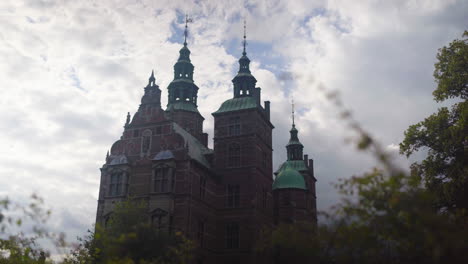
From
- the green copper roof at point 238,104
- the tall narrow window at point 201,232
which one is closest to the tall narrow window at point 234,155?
the green copper roof at point 238,104

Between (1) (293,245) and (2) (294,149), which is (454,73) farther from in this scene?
(2) (294,149)

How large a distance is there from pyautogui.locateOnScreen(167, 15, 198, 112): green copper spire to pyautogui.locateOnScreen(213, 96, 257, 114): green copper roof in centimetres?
766

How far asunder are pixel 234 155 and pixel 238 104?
20.1ft

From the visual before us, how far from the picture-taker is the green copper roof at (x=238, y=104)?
50.6m

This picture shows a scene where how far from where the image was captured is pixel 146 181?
43625mm

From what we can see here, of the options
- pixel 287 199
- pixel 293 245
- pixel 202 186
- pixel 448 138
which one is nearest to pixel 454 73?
pixel 448 138

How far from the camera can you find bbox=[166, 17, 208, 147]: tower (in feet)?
189

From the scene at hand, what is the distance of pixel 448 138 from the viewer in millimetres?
32344

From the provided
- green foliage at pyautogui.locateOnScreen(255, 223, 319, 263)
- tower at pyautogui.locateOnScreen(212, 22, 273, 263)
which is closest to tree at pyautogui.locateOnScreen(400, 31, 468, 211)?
green foliage at pyautogui.locateOnScreen(255, 223, 319, 263)

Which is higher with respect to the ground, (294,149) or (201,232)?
(294,149)

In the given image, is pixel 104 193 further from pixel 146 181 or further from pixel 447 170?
pixel 447 170

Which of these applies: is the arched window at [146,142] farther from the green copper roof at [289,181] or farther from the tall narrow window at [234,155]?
the green copper roof at [289,181]

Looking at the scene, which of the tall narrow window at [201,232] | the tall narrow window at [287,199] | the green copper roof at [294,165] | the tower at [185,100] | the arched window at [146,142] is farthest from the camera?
the green copper roof at [294,165]

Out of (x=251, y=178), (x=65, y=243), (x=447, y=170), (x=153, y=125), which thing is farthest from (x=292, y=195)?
(x=65, y=243)
